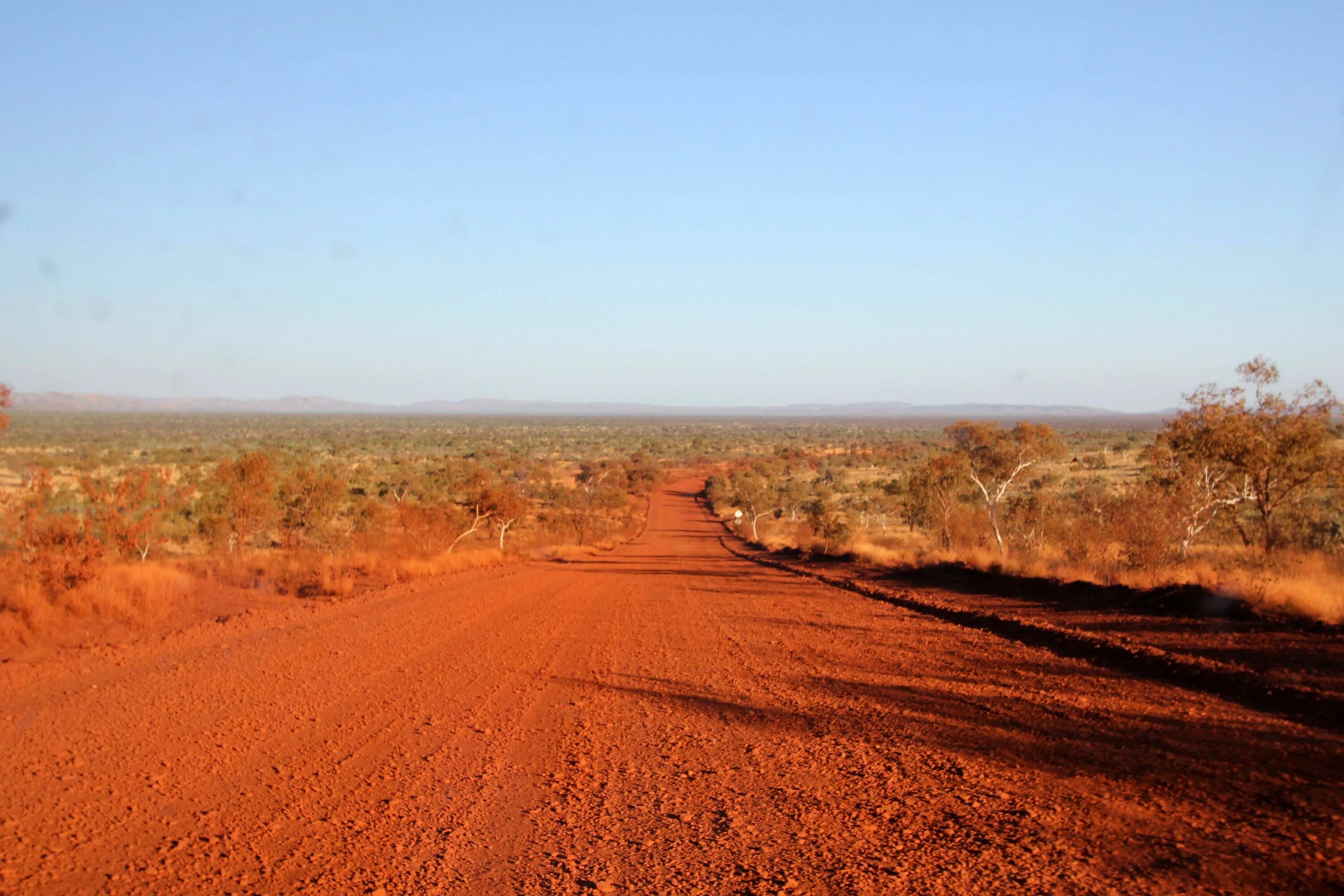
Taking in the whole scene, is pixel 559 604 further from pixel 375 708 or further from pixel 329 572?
pixel 375 708

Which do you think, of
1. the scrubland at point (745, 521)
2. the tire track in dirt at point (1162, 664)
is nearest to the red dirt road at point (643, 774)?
the tire track in dirt at point (1162, 664)

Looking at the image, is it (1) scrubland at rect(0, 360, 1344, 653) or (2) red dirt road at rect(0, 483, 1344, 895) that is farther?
(1) scrubland at rect(0, 360, 1344, 653)

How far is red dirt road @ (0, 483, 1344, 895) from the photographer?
495 cm

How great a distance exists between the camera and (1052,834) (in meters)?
5.25

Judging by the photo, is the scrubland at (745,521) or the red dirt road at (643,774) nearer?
the red dirt road at (643,774)

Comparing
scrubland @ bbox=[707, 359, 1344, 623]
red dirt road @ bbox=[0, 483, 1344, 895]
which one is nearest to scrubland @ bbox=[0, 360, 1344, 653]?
scrubland @ bbox=[707, 359, 1344, 623]

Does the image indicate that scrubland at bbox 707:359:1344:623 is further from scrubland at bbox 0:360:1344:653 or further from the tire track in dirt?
the tire track in dirt

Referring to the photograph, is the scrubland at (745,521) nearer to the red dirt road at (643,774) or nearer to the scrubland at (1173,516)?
the scrubland at (1173,516)

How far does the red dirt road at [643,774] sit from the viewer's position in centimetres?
495

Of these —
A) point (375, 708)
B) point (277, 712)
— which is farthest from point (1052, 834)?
point (277, 712)

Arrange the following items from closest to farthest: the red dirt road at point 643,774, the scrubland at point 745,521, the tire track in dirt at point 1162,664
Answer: the red dirt road at point 643,774 → the tire track in dirt at point 1162,664 → the scrubland at point 745,521

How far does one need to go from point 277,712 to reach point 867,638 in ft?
24.7

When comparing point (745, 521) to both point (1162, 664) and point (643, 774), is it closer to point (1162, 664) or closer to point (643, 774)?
point (1162, 664)

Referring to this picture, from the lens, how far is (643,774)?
662cm
